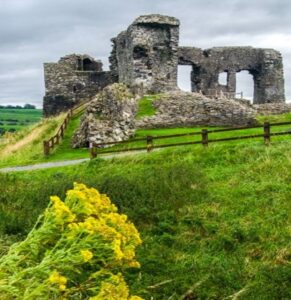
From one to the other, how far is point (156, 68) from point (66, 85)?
8.15m

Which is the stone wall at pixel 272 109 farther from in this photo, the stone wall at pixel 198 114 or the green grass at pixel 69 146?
the green grass at pixel 69 146

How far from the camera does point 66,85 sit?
144ft

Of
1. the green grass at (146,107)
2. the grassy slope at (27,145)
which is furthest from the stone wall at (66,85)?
the green grass at (146,107)

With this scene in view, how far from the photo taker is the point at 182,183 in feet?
54.6

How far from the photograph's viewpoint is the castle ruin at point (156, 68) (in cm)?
3859

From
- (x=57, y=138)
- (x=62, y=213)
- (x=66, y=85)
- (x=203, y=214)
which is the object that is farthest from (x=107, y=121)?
(x=62, y=213)

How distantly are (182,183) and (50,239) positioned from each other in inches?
451

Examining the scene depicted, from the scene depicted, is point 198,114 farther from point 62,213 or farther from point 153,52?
point 62,213

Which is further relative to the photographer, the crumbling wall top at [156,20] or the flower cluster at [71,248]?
the crumbling wall top at [156,20]

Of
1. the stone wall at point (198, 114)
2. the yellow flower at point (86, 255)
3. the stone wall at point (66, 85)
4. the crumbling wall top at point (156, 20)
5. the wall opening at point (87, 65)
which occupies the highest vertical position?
the crumbling wall top at point (156, 20)

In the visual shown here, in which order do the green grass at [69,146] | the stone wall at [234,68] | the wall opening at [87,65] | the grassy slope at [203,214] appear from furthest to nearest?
the wall opening at [87,65], the stone wall at [234,68], the green grass at [69,146], the grassy slope at [203,214]

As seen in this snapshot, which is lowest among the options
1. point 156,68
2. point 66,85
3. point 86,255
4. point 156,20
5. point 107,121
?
point 86,255

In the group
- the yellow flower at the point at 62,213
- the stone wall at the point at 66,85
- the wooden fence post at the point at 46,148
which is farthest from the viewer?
the stone wall at the point at 66,85

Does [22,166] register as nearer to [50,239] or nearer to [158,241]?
[158,241]
